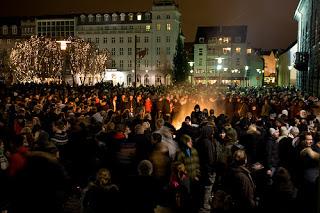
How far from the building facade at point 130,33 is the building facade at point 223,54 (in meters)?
6.94

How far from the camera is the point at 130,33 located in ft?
320

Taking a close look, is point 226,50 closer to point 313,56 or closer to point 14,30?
A: point 14,30

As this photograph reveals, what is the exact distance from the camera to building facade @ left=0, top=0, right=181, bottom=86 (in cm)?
9569

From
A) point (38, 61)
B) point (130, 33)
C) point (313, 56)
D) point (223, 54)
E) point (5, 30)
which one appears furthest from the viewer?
point (5, 30)

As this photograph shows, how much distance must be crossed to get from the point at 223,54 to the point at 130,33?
65.4ft

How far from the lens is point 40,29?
98125 millimetres

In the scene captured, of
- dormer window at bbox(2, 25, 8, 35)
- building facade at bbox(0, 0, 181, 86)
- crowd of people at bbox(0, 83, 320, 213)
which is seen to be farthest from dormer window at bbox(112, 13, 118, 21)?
crowd of people at bbox(0, 83, 320, 213)

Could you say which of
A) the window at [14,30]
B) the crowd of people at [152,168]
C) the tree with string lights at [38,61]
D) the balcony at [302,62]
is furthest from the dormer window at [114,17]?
the crowd of people at [152,168]

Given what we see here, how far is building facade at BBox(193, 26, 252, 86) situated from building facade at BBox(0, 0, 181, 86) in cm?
694

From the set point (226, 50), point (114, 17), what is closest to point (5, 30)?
point (114, 17)

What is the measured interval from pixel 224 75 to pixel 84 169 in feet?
297

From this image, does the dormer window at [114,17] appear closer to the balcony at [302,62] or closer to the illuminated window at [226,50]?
the illuminated window at [226,50]

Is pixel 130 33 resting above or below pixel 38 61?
above

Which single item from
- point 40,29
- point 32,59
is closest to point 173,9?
point 40,29
